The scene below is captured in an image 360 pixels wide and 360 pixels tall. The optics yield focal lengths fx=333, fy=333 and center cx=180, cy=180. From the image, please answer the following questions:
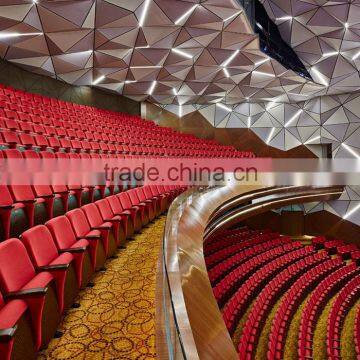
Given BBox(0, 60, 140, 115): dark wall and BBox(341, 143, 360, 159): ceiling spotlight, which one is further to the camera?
BBox(341, 143, 360, 159): ceiling spotlight

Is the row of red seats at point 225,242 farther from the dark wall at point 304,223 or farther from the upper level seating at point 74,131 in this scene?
the upper level seating at point 74,131

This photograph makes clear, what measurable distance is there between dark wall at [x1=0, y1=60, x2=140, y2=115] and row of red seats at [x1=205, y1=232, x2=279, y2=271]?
1.66 meters

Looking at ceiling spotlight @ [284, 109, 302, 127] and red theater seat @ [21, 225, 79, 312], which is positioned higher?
ceiling spotlight @ [284, 109, 302, 127]

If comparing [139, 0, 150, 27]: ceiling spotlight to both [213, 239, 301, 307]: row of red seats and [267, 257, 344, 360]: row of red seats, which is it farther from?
[267, 257, 344, 360]: row of red seats

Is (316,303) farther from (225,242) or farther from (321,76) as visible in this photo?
(321,76)

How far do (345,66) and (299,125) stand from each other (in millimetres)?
785

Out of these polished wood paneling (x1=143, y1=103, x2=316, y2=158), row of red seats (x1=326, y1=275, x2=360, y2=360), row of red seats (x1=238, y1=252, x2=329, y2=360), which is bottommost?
row of red seats (x1=326, y1=275, x2=360, y2=360)

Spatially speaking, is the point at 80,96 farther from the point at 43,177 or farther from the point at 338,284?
the point at 338,284

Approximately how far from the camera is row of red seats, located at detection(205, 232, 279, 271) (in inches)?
67.1

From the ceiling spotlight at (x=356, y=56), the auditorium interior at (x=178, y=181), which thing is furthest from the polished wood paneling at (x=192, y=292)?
the ceiling spotlight at (x=356, y=56)

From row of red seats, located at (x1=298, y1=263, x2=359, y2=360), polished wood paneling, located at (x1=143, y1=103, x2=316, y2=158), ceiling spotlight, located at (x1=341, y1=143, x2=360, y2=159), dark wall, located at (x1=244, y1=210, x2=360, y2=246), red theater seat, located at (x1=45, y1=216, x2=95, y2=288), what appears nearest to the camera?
red theater seat, located at (x1=45, y1=216, x2=95, y2=288)

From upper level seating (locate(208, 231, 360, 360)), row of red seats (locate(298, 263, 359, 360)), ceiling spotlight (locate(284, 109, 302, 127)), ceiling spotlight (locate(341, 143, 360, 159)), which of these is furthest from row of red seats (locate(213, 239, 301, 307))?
ceiling spotlight (locate(284, 109, 302, 127))

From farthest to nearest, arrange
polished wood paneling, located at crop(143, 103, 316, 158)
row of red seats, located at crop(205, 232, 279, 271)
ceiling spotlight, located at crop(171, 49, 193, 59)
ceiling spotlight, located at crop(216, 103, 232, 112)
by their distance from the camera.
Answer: ceiling spotlight, located at crop(216, 103, 232, 112), polished wood paneling, located at crop(143, 103, 316, 158), ceiling spotlight, located at crop(171, 49, 193, 59), row of red seats, located at crop(205, 232, 279, 271)

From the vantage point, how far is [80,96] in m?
2.70
